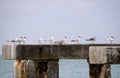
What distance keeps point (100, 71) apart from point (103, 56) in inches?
74.9

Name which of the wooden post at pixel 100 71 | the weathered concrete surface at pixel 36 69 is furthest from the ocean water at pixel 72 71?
the wooden post at pixel 100 71

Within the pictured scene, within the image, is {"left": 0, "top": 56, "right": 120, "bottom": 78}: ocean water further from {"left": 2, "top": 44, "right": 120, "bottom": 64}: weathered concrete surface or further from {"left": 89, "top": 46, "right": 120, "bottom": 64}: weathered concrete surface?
{"left": 89, "top": 46, "right": 120, "bottom": 64}: weathered concrete surface

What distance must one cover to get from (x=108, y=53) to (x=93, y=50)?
0.45 m

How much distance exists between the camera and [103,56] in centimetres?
1825

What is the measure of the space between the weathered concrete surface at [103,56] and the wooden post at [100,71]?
51cm

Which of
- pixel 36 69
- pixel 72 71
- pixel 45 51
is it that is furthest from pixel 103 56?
pixel 72 71

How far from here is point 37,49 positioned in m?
22.7

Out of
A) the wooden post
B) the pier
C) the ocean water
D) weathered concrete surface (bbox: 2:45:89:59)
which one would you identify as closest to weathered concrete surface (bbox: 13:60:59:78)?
the pier

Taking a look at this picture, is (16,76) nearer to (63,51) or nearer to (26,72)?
(26,72)

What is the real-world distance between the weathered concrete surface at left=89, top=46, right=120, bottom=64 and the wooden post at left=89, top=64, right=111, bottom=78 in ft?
1.68

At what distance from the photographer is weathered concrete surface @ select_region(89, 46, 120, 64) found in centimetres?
1825

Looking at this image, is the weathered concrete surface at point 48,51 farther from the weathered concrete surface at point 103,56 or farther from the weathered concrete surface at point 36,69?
the weathered concrete surface at point 103,56

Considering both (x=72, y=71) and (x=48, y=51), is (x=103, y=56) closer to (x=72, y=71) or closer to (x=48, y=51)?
(x=48, y=51)

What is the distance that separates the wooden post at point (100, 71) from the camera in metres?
19.1
